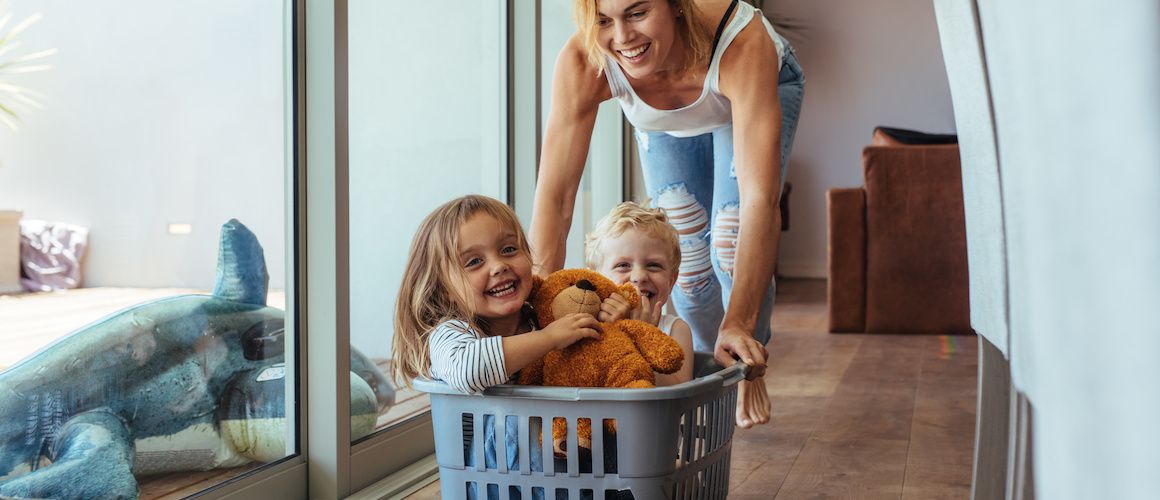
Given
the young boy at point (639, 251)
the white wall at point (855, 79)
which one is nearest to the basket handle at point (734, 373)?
the young boy at point (639, 251)

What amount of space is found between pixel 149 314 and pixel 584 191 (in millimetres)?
2338

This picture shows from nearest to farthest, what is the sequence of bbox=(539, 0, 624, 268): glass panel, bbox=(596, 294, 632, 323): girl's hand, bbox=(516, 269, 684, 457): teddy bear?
bbox=(516, 269, 684, 457): teddy bear, bbox=(596, 294, 632, 323): girl's hand, bbox=(539, 0, 624, 268): glass panel

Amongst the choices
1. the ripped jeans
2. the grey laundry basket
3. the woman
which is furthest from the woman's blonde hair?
the grey laundry basket

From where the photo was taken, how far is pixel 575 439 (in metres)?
1.02

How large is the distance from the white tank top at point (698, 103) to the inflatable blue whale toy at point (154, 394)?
0.70 metres

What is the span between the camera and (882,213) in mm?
4152

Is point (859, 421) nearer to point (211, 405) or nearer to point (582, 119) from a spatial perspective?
point (582, 119)

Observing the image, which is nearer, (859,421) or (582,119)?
(582,119)

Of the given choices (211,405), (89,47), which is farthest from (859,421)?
(89,47)

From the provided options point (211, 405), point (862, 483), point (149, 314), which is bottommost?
point (862, 483)

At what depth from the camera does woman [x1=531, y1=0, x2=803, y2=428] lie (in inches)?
61.1

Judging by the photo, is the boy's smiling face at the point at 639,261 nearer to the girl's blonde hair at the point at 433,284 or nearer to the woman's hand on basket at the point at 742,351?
the woman's hand on basket at the point at 742,351

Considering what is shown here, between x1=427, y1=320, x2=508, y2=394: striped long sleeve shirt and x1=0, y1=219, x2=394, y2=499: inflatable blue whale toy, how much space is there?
0.47m

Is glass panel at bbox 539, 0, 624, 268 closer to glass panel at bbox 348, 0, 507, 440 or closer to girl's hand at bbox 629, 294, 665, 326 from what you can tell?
glass panel at bbox 348, 0, 507, 440
